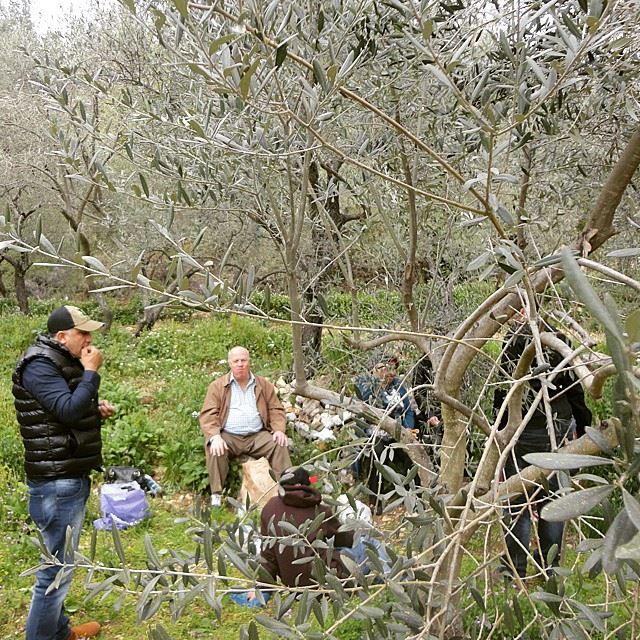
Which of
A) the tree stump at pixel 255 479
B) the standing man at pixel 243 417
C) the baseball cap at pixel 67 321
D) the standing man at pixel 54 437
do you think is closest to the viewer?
the standing man at pixel 54 437

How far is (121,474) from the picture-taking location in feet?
20.8

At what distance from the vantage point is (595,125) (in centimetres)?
333

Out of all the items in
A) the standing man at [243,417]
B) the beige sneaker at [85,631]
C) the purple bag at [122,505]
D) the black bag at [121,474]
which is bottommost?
the beige sneaker at [85,631]

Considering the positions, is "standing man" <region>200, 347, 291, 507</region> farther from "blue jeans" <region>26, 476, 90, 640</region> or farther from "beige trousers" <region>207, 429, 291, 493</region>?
"blue jeans" <region>26, 476, 90, 640</region>

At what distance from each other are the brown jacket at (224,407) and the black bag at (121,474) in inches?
27.2

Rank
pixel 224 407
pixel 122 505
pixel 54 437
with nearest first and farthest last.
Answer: pixel 54 437 → pixel 122 505 → pixel 224 407

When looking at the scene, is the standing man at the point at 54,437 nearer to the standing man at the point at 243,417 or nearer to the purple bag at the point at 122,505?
the purple bag at the point at 122,505

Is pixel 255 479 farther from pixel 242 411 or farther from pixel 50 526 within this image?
pixel 50 526

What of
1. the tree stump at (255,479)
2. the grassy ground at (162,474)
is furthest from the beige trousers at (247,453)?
the grassy ground at (162,474)

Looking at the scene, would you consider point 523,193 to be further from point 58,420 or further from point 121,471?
point 121,471

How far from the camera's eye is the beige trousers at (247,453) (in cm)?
636

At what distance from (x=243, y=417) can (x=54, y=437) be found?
2.94 meters

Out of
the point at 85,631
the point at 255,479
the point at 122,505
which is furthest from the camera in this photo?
the point at 255,479

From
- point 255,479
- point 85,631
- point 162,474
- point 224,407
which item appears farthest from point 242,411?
point 85,631
